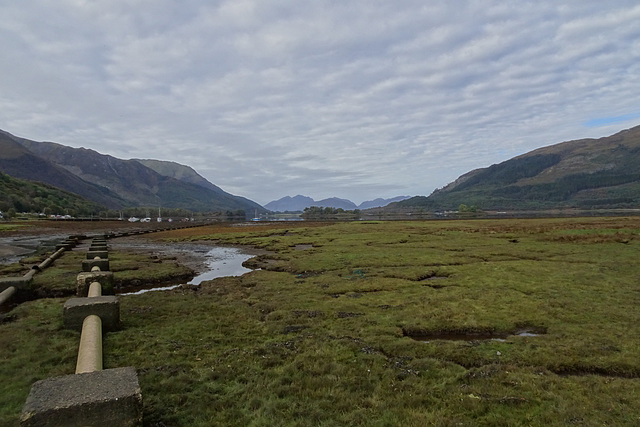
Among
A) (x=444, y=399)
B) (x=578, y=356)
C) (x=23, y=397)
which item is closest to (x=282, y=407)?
(x=444, y=399)

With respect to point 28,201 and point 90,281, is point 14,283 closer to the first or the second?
point 90,281

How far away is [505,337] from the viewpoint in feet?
40.1

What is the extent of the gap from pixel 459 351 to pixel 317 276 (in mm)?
13565

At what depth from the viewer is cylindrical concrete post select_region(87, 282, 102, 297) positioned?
589 inches

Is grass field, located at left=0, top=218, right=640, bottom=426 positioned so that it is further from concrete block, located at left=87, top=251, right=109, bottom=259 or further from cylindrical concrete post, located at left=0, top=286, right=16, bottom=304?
concrete block, located at left=87, top=251, right=109, bottom=259

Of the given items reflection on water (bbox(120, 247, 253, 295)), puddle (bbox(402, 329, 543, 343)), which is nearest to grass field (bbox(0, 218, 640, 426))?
Result: puddle (bbox(402, 329, 543, 343))

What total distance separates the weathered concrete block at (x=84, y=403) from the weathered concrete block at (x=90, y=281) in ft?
38.1

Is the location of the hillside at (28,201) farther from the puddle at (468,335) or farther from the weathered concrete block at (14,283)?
the puddle at (468,335)

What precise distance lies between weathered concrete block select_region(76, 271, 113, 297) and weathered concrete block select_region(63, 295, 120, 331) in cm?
474

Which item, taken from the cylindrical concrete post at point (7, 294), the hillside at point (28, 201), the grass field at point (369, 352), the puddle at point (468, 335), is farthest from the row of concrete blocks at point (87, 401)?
the hillside at point (28, 201)

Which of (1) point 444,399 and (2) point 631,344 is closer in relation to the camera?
(1) point 444,399

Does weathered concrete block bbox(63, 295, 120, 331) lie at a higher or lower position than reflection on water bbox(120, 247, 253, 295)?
higher

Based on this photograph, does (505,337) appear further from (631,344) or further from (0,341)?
(0,341)

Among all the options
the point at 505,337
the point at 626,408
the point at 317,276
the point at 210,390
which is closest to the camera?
the point at 626,408
